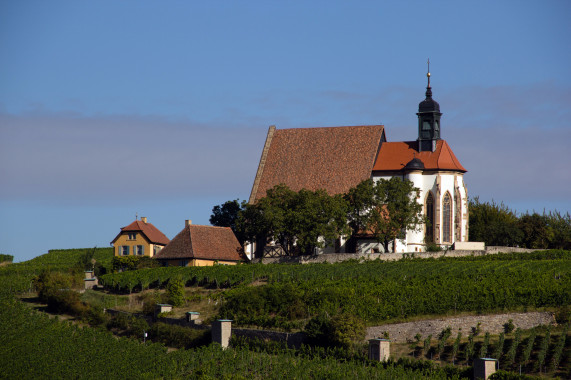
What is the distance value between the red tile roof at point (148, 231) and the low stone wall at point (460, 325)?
1187 inches

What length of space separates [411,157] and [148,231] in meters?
20.4

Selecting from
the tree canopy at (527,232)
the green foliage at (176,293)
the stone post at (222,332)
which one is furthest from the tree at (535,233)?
the stone post at (222,332)

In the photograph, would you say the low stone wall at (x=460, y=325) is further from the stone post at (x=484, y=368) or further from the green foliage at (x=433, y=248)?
the green foliage at (x=433, y=248)

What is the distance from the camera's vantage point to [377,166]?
80.7 meters

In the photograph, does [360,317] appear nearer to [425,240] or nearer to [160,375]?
[160,375]

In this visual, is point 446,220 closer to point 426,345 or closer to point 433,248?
point 433,248

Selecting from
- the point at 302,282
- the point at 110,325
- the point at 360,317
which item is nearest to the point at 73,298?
the point at 110,325

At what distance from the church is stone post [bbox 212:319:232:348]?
19.5m

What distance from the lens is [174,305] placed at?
62.8m

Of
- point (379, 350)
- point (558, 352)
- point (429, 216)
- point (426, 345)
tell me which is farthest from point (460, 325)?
point (429, 216)

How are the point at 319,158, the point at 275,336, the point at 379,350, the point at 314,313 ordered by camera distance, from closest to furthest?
1. the point at 379,350
2. the point at 275,336
3. the point at 314,313
4. the point at 319,158

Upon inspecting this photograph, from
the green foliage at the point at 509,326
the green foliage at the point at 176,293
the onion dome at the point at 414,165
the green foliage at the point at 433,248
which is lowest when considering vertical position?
the green foliage at the point at 509,326

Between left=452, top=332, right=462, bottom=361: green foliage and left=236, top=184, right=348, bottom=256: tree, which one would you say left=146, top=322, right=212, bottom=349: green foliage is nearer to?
left=452, top=332, right=462, bottom=361: green foliage

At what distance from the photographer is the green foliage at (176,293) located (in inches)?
2475
